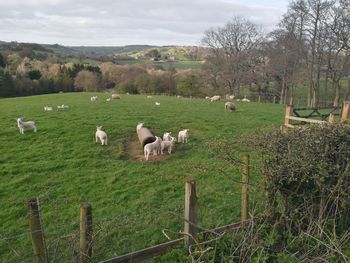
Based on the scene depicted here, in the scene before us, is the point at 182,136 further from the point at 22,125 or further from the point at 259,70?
the point at 259,70

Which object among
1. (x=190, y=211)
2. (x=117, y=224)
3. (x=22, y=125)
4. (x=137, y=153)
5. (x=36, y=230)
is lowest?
(x=137, y=153)

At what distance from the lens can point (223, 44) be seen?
175ft

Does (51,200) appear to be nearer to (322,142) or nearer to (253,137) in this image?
(253,137)

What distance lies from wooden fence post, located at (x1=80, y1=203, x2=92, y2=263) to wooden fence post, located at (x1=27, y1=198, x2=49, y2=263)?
0.52 metres

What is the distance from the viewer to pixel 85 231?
15.5ft

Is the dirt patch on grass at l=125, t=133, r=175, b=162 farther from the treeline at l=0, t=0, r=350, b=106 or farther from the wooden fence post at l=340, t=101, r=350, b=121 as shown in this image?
the treeline at l=0, t=0, r=350, b=106

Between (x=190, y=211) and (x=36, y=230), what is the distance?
244 centimetres

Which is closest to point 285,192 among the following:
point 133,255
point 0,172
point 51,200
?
point 133,255

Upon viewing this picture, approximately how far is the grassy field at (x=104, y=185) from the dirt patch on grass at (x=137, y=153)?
21 cm

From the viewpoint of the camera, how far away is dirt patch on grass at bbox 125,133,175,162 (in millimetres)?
13092

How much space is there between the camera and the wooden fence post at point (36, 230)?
4.18 m

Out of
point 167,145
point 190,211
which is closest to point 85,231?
point 190,211

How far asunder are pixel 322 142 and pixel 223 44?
49395mm

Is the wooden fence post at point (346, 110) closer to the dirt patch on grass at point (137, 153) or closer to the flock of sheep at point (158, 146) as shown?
the flock of sheep at point (158, 146)
